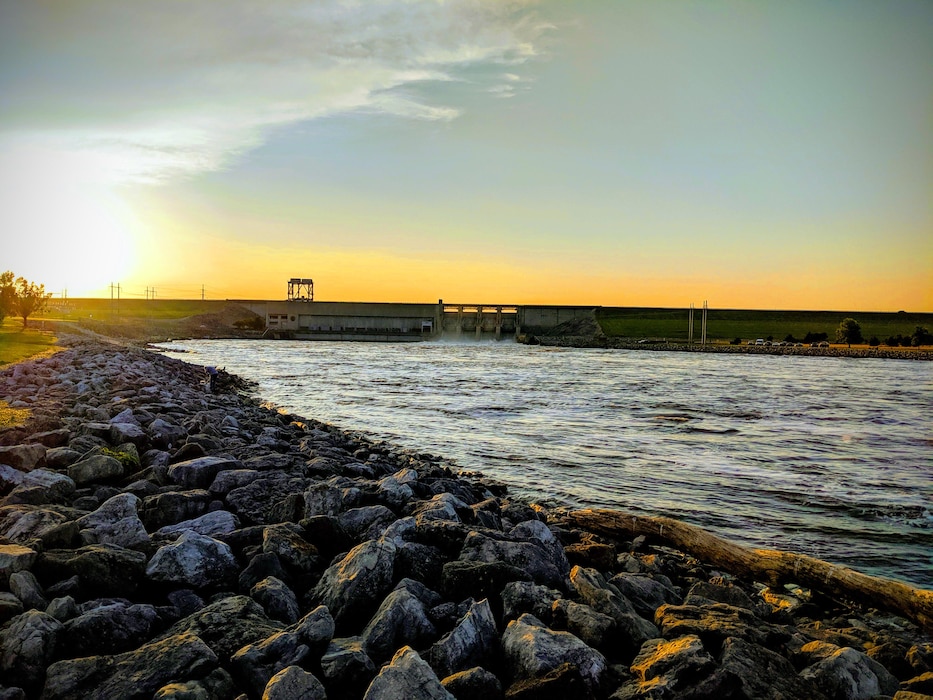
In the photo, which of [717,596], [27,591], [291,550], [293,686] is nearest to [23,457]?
[27,591]

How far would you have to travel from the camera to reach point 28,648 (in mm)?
2980

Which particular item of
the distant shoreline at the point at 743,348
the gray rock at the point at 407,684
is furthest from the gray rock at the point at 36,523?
the distant shoreline at the point at 743,348

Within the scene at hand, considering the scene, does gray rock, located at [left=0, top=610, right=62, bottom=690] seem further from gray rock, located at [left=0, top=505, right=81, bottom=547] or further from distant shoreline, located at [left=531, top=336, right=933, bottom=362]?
distant shoreline, located at [left=531, top=336, right=933, bottom=362]

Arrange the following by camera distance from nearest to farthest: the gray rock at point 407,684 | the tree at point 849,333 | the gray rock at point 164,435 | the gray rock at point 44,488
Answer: the gray rock at point 407,684 → the gray rock at point 44,488 → the gray rock at point 164,435 → the tree at point 849,333

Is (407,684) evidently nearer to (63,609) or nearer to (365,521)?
(63,609)

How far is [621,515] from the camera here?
703 cm

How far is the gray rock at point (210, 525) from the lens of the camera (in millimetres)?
4918

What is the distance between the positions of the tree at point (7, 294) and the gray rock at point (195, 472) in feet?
135

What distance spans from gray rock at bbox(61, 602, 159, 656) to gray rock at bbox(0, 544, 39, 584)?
641 mm

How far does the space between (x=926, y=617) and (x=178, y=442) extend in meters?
8.30

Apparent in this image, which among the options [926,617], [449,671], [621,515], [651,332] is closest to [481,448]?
[621,515]

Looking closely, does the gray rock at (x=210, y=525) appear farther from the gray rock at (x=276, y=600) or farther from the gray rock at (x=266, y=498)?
the gray rock at (x=276, y=600)

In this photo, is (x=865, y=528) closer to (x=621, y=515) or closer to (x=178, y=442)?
(x=621, y=515)

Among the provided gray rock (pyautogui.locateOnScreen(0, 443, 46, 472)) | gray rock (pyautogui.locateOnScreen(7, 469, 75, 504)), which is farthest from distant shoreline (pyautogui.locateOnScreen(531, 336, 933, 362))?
gray rock (pyautogui.locateOnScreen(7, 469, 75, 504))
